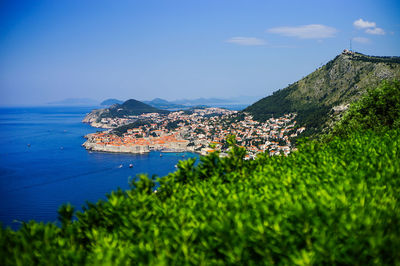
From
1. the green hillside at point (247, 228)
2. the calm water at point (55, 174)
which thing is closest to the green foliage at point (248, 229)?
the green hillside at point (247, 228)

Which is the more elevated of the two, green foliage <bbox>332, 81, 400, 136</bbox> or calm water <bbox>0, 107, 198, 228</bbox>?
green foliage <bbox>332, 81, 400, 136</bbox>

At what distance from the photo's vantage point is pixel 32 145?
3883 inches

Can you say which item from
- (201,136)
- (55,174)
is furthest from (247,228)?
(201,136)

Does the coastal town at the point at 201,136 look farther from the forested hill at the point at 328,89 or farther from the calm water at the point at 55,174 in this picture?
the forested hill at the point at 328,89

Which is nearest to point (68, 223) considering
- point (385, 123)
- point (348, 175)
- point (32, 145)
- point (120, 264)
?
point (120, 264)

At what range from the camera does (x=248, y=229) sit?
3135 millimetres

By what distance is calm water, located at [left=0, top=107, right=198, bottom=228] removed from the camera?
151ft

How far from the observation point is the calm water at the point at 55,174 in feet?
151

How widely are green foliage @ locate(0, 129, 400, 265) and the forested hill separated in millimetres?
70295

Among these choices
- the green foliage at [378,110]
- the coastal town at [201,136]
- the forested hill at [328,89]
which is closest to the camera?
the green foliage at [378,110]

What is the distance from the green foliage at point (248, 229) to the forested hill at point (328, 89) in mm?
70295

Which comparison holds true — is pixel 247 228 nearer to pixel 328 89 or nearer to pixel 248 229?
pixel 248 229

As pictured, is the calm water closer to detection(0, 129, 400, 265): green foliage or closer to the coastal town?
the coastal town

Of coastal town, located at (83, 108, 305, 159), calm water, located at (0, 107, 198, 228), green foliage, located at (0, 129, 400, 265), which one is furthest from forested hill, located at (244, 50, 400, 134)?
green foliage, located at (0, 129, 400, 265)
